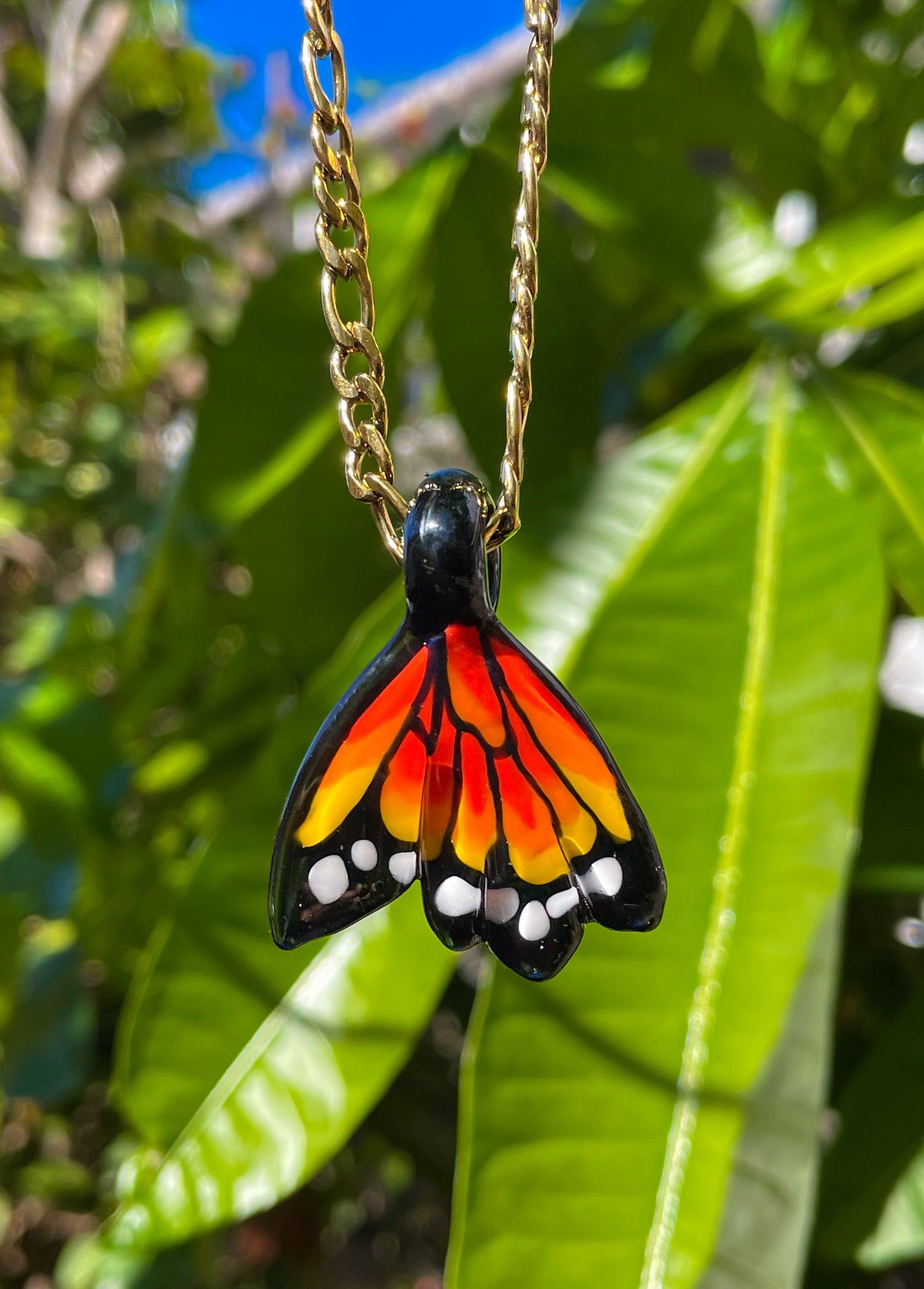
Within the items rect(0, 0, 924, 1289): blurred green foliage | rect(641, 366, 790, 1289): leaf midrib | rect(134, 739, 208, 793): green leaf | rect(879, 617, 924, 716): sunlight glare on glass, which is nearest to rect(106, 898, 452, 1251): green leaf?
rect(0, 0, 924, 1289): blurred green foliage

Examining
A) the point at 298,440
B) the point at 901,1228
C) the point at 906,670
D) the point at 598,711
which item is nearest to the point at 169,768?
the point at 298,440

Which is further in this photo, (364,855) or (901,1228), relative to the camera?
(901,1228)

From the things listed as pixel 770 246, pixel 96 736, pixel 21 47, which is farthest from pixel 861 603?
pixel 21 47

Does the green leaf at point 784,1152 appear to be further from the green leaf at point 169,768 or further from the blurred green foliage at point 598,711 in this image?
the green leaf at point 169,768

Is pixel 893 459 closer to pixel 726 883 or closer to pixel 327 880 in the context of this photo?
pixel 726 883

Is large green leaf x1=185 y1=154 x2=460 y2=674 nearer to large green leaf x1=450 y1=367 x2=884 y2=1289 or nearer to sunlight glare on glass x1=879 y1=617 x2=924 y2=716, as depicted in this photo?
large green leaf x1=450 y1=367 x2=884 y2=1289

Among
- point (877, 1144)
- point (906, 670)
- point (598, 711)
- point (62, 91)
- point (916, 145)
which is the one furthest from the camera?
point (62, 91)
